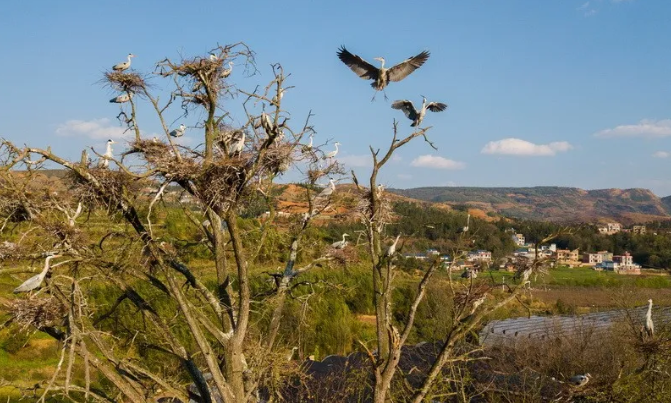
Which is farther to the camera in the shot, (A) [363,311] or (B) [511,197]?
(B) [511,197]

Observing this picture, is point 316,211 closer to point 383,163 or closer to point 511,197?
point 383,163

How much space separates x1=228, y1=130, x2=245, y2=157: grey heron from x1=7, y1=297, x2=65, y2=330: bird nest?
6.94ft

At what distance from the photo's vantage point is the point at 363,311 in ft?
89.0

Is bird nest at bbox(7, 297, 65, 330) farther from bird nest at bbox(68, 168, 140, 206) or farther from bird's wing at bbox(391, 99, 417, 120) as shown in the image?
bird's wing at bbox(391, 99, 417, 120)

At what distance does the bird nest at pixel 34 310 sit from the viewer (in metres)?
5.55

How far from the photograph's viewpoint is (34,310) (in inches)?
220

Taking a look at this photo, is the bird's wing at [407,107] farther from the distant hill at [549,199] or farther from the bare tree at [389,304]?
the distant hill at [549,199]

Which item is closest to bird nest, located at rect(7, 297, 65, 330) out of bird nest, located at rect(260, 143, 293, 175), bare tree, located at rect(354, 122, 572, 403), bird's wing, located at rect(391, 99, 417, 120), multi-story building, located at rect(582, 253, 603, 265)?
bird nest, located at rect(260, 143, 293, 175)

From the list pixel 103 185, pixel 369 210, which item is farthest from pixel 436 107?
pixel 103 185

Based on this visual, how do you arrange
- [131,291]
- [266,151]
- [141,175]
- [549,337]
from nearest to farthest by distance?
[141,175]
[266,151]
[131,291]
[549,337]

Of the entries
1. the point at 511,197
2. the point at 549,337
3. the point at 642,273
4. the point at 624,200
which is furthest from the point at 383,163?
the point at 624,200

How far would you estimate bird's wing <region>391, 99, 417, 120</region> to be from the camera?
8.04 m

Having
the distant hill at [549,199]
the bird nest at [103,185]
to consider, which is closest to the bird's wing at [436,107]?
the bird nest at [103,185]

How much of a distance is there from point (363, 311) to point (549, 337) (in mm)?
8800
